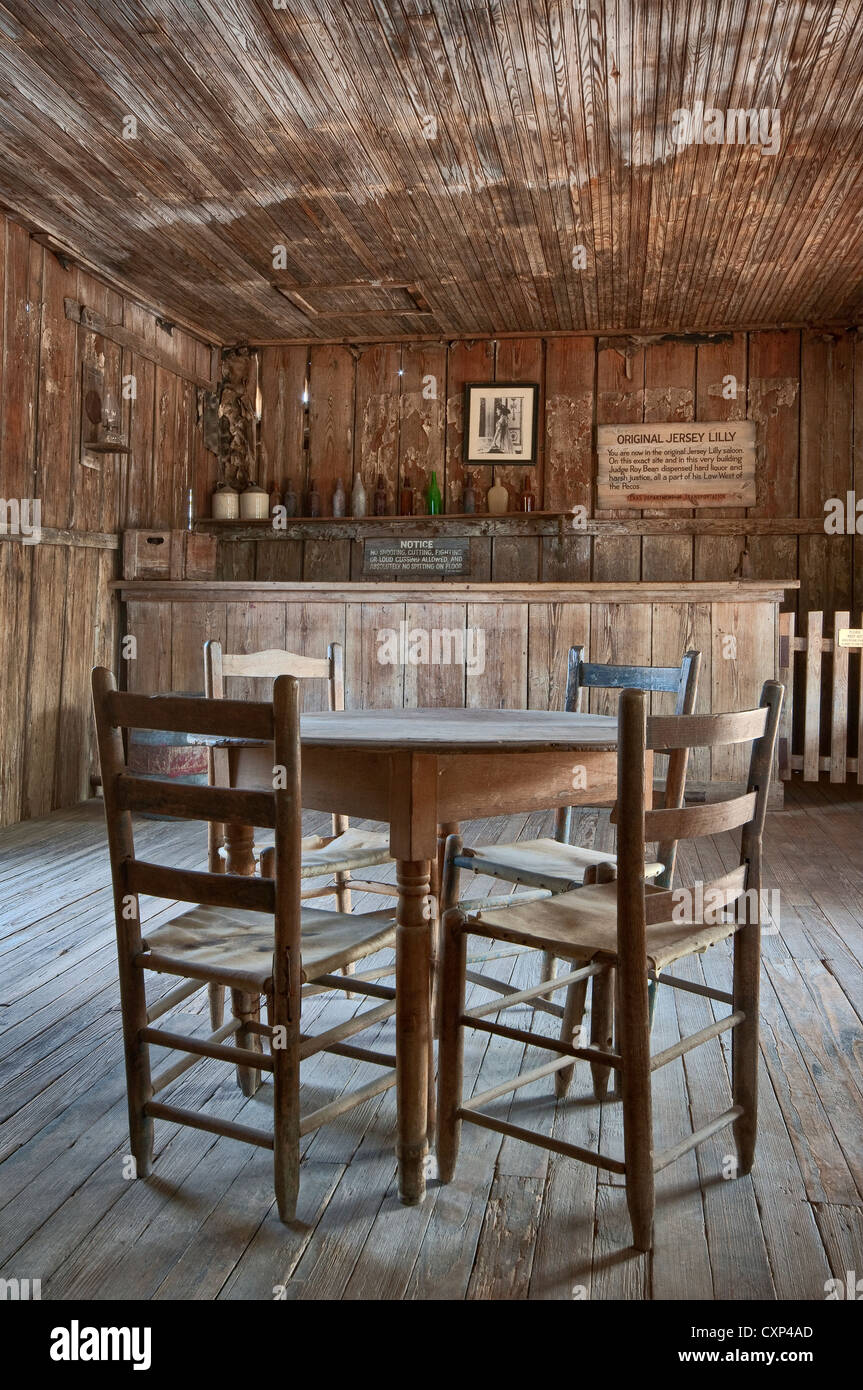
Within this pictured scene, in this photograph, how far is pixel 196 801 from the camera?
1.68 metres

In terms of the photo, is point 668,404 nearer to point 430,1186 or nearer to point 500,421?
point 500,421

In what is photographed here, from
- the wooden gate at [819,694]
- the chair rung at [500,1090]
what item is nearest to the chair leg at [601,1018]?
the chair rung at [500,1090]

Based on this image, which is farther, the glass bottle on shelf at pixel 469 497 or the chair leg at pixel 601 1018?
the glass bottle on shelf at pixel 469 497

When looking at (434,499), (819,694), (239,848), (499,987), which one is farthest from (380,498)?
(499,987)

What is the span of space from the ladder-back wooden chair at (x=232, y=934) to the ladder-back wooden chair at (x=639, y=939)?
0.60ft

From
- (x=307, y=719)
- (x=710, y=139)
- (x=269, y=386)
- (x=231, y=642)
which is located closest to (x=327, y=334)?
(x=269, y=386)

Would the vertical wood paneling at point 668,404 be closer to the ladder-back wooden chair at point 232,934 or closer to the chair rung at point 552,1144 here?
the ladder-back wooden chair at point 232,934

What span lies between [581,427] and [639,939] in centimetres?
585

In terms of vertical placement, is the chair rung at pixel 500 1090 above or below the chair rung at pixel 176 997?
below

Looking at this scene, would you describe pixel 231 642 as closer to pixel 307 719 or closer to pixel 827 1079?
pixel 307 719

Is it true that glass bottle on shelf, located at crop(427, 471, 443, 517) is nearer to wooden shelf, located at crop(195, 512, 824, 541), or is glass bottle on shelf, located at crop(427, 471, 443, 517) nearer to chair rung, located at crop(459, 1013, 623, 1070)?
wooden shelf, located at crop(195, 512, 824, 541)

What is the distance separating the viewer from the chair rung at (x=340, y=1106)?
5.57 feet

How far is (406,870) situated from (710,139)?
367 centimetres

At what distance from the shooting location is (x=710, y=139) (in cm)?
413
